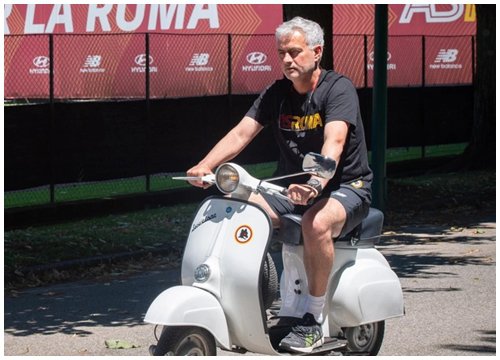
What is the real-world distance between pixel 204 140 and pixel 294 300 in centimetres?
1131

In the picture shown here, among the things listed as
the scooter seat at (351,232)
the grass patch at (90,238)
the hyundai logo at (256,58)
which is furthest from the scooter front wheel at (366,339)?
the hyundai logo at (256,58)

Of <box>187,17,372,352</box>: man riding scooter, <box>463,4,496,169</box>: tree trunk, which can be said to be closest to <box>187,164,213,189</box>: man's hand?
<box>187,17,372,352</box>: man riding scooter

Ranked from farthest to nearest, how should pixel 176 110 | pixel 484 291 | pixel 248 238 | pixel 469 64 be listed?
pixel 469 64 < pixel 176 110 < pixel 484 291 < pixel 248 238

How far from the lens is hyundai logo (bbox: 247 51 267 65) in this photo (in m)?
27.0

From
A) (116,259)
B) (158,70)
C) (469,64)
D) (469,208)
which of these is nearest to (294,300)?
(116,259)

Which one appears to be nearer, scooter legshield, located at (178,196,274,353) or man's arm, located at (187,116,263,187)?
scooter legshield, located at (178,196,274,353)

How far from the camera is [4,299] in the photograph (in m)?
9.42

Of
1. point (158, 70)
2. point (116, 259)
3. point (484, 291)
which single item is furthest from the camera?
point (158, 70)

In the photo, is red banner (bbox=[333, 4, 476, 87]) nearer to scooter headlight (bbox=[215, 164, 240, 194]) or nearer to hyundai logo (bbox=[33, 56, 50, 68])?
hyundai logo (bbox=[33, 56, 50, 68])

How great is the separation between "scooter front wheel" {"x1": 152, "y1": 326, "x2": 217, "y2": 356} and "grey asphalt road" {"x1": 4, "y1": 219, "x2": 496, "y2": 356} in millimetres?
1351

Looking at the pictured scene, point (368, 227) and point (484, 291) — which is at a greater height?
point (368, 227)

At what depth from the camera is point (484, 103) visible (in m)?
19.9

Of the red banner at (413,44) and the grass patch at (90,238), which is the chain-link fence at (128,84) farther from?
the grass patch at (90,238)

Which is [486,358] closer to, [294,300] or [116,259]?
[294,300]
